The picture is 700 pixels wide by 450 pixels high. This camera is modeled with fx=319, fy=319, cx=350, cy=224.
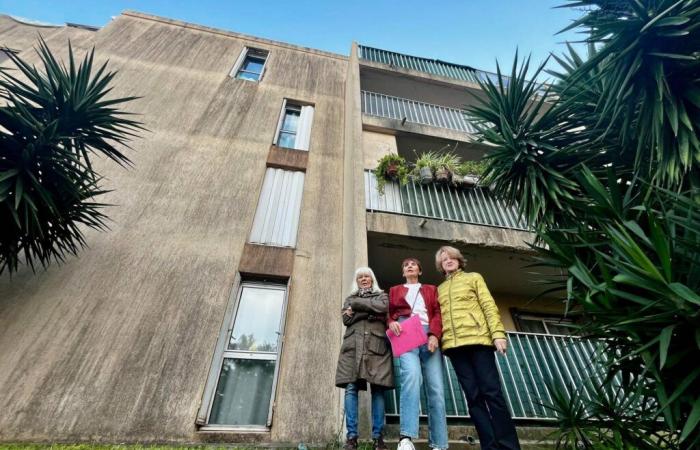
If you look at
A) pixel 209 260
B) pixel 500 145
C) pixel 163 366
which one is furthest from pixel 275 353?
pixel 500 145

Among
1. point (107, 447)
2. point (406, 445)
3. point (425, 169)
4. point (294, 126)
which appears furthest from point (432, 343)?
point (294, 126)

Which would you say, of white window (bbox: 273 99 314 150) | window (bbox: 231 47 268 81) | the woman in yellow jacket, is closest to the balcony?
white window (bbox: 273 99 314 150)

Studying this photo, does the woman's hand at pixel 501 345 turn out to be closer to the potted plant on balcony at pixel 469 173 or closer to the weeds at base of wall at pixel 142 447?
the weeds at base of wall at pixel 142 447

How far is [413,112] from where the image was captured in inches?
338

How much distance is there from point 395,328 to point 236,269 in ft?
9.92

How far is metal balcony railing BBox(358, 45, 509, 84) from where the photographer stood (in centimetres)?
974

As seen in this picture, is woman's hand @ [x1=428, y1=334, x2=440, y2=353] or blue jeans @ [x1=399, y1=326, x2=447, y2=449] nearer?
blue jeans @ [x1=399, y1=326, x2=447, y2=449]

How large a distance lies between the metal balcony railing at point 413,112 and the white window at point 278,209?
300cm

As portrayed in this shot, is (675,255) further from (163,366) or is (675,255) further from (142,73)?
(142,73)

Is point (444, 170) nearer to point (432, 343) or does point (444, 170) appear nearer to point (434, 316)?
point (434, 316)

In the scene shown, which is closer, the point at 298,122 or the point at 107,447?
the point at 107,447

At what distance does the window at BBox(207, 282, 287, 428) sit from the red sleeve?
2.37 meters

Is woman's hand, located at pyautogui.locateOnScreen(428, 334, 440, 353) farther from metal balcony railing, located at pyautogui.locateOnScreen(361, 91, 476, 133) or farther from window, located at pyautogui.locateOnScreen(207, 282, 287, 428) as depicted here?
metal balcony railing, located at pyautogui.locateOnScreen(361, 91, 476, 133)

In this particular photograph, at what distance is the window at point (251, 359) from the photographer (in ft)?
12.7
